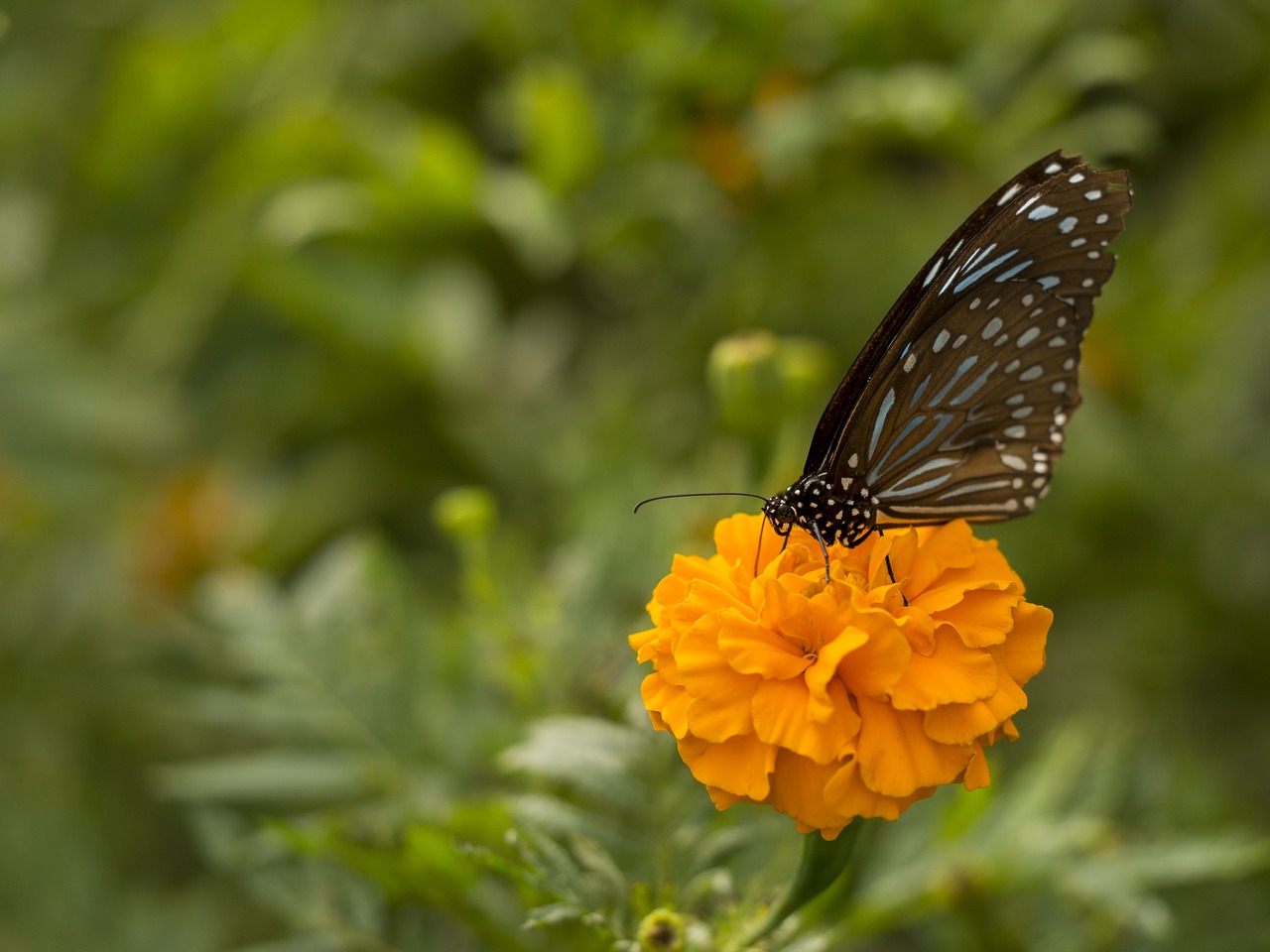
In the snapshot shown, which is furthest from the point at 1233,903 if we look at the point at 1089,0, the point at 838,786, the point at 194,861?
the point at 194,861

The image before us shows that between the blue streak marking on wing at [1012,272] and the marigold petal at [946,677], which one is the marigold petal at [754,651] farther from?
the blue streak marking on wing at [1012,272]

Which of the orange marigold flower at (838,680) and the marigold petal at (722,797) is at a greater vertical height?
the orange marigold flower at (838,680)

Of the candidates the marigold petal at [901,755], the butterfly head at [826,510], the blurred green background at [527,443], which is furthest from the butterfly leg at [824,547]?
the blurred green background at [527,443]

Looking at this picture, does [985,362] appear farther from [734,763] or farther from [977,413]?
[734,763]

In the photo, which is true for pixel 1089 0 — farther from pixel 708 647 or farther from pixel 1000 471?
pixel 708 647

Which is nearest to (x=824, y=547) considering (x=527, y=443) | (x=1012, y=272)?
(x=1012, y=272)

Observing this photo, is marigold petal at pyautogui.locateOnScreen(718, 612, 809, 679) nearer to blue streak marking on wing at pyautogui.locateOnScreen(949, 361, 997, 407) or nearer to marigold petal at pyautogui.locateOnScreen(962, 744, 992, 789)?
marigold petal at pyautogui.locateOnScreen(962, 744, 992, 789)
